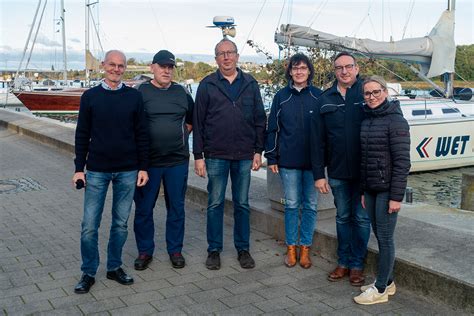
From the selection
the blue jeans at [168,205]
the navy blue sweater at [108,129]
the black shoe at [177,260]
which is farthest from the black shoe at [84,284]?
the navy blue sweater at [108,129]

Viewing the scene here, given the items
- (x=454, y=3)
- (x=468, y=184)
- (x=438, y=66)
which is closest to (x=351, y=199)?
(x=468, y=184)

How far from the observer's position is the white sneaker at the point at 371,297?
4164mm

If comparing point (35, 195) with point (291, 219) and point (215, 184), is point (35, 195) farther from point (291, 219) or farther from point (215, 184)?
point (291, 219)

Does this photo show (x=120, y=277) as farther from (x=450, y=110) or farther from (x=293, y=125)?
(x=450, y=110)

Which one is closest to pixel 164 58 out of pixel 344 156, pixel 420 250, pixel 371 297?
pixel 344 156

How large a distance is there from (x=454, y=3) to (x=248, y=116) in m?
14.3

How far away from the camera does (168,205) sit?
514 cm

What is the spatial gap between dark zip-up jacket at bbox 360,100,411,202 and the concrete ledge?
0.75 meters

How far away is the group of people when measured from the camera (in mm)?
4066

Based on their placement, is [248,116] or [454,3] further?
[454,3]

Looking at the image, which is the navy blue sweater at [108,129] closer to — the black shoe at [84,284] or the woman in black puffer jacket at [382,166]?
the black shoe at [84,284]

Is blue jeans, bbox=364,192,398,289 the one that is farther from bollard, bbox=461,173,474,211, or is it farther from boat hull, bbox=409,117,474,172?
boat hull, bbox=409,117,474,172

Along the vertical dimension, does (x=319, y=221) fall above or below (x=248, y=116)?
below

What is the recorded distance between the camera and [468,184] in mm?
8812
